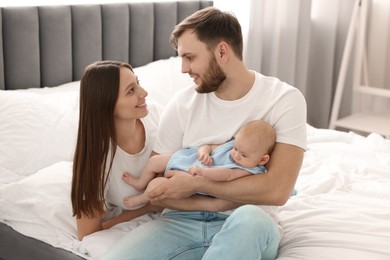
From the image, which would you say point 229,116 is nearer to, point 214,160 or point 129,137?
point 214,160

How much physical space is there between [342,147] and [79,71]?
3.67 ft

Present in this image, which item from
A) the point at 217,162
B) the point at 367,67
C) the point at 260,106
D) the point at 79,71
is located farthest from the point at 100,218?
the point at 367,67

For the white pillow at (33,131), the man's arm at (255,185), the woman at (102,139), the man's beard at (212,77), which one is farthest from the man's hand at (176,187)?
the white pillow at (33,131)

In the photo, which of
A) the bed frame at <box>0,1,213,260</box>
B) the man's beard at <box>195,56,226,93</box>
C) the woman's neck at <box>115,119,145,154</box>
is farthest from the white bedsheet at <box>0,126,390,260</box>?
the bed frame at <box>0,1,213,260</box>

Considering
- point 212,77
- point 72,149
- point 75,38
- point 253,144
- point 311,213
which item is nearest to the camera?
point 253,144

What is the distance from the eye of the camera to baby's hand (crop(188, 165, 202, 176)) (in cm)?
163

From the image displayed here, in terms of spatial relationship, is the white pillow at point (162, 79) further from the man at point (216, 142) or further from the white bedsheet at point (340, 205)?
the man at point (216, 142)

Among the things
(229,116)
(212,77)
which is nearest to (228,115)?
(229,116)

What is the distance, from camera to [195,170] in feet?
5.37

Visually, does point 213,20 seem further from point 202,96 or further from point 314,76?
point 314,76

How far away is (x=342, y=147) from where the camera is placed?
2457 millimetres

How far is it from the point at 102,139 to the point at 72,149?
49 cm

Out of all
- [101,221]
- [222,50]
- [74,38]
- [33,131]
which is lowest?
[101,221]

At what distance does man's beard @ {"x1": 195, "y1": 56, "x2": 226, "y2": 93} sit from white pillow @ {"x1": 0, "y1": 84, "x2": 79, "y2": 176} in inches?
24.4
